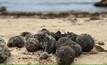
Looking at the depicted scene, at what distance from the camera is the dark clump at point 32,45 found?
248 inches

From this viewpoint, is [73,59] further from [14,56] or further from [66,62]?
[14,56]

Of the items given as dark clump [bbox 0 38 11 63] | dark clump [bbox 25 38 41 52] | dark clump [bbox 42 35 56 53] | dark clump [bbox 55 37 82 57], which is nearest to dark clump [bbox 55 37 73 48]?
dark clump [bbox 55 37 82 57]

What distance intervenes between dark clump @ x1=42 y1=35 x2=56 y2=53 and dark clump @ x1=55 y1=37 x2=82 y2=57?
11 centimetres

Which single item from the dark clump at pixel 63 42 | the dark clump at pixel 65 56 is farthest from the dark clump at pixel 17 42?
the dark clump at pixel 65 56

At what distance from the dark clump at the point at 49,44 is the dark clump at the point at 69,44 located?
113 millimetres

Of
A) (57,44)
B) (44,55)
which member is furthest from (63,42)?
(44,55)

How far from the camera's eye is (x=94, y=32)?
8.94 metres

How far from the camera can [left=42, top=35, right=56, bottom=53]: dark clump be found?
6.15m

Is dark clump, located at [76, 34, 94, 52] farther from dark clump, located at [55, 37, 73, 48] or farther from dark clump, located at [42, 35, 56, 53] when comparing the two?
dark clump, located at [42, 35, 56, 53]

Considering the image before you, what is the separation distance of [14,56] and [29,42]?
431 mm

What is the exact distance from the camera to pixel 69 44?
593 cm

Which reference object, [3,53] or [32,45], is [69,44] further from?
[3,53]

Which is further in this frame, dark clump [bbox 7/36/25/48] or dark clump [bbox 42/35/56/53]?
dark clump [bbox 7/36/25/48]

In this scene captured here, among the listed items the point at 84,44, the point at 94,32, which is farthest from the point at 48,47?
the point at 94,32
